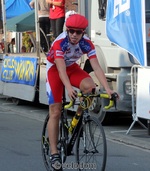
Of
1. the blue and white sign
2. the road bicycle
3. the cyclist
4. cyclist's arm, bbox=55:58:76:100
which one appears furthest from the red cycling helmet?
the blue and white sign

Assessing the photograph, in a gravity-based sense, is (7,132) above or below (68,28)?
below

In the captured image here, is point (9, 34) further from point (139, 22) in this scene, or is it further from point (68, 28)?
point (68, 28)

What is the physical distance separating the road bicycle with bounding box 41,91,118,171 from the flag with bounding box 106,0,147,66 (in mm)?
3490

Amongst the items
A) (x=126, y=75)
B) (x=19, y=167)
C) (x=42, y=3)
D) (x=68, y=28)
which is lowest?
(x=19, y=167)

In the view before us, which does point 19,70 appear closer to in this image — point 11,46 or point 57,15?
point 11,46

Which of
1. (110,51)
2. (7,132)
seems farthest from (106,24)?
(7,132)

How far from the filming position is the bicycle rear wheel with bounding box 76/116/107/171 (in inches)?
245

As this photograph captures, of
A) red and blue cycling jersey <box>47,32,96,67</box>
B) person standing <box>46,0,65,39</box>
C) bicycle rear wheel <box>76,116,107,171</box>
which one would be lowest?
bicycle rear wheel <box>76,116,107,171</box>

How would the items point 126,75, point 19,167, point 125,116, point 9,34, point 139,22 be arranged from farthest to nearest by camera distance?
1. point 9,34
2. point 125,116
3. point 126,75
4. point 139,22
5. point 19,167

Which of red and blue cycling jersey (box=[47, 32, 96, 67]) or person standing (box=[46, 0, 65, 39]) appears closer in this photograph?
red and blue cycling jersey (box=[47, 32, 96, 67])

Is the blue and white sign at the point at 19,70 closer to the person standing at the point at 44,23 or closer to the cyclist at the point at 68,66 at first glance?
the person standing at the point at 44,23

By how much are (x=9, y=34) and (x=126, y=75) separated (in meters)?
5.50

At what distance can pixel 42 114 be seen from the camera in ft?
42.9

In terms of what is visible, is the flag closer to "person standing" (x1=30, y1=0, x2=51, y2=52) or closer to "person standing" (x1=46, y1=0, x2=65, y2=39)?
"person standing" (x1=46, y1=0, x2=65, y2=39)
